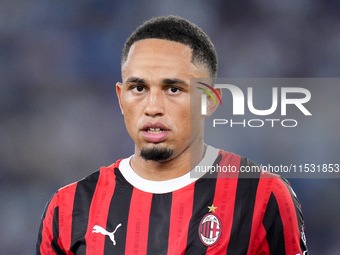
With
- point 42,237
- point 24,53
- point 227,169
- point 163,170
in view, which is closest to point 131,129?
point 163,170

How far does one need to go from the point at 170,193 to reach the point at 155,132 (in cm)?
35

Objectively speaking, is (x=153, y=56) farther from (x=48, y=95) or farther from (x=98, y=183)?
(x=48, y=95)

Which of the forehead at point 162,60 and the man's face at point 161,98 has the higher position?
the forehead at point 162,60

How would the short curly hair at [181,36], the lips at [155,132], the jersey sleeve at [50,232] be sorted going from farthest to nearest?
the jersey sleeve at [50,232]
the short curly hair at [181,36]
the lips at [155,132]

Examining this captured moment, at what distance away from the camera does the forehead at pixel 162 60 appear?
2559mm

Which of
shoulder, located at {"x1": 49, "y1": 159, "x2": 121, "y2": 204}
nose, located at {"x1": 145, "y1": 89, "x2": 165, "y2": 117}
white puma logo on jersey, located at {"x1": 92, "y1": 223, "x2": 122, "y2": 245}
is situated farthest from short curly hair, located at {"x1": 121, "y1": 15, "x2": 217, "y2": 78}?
white puma logo on jersey, located at {"x1": 92, "y1": 223, "x2": 122, "y2": 245}

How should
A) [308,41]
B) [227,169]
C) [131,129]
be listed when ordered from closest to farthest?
[131,129] < [227,169] < [308,41]

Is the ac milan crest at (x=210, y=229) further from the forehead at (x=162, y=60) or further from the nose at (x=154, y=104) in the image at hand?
the forehead at (x=162, y=60)

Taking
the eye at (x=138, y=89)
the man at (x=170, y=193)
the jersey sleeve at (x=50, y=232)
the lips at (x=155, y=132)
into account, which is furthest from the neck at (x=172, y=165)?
the jersey sleeve at (x=50, y=232)

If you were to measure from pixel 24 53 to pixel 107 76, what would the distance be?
30.6 inches

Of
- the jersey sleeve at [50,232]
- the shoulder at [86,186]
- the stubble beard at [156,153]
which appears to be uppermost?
the stubble beard at [156,153]

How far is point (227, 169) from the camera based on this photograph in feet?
9.05

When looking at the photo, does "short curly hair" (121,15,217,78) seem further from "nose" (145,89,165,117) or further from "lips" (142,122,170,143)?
"lips" (142,122,170,143)

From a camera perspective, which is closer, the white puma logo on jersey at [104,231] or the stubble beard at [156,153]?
the stubble beard at [156,153]
